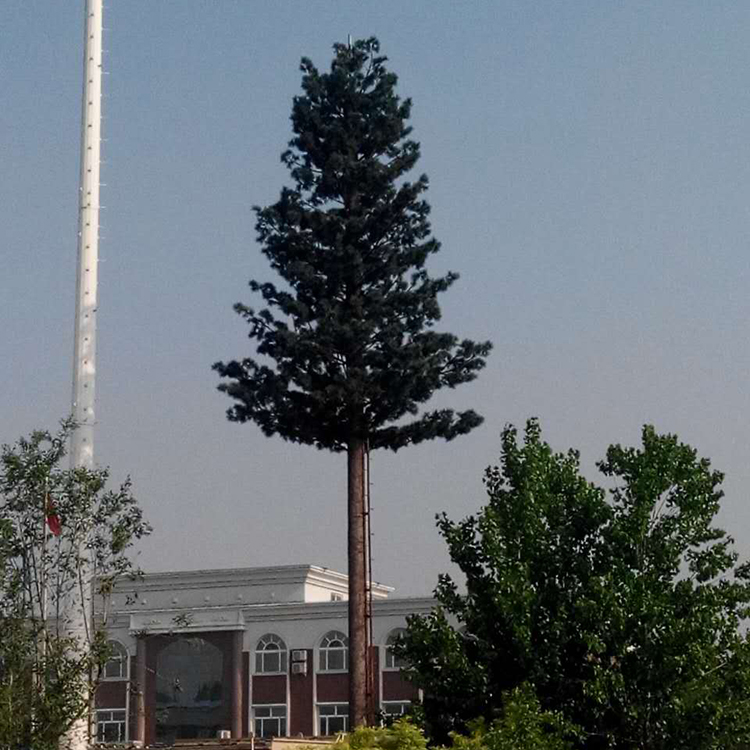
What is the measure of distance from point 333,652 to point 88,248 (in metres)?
32.4

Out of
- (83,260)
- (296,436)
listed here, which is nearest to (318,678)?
(296,436)

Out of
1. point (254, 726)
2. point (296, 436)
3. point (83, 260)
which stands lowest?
point (254, 726)

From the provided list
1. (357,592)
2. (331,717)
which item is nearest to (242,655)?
(331,717)

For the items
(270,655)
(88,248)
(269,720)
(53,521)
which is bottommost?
(269,720)

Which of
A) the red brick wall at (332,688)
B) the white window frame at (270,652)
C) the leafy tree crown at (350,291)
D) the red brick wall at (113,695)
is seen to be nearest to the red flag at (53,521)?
the leafy tree crown at (350,291)

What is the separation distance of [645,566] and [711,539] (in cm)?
104

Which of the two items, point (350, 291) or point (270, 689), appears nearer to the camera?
point (350, 291)

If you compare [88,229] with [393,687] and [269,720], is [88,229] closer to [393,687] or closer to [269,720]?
[393,687]

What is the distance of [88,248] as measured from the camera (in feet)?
80.5

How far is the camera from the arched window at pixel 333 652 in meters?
54.3

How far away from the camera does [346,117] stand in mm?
29578

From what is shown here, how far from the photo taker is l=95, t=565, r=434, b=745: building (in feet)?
177

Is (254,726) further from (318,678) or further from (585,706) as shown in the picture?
(585,706)

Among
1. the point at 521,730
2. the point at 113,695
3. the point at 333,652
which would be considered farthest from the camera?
the point at 113,695
